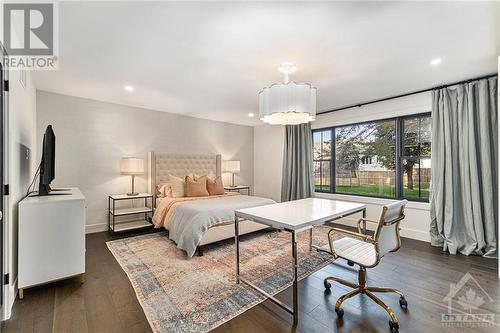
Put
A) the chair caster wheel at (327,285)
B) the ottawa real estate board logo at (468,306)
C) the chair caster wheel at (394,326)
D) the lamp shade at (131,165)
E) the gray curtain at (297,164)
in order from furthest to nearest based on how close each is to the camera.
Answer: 1. the gray curtain at (297,164)
2. the lamp shade at (131,165)
3. the chair caster wheel at (327,285)
4. the ottawa real estate board logo at (468,306)
5. the chair caster wheel at (394,326)

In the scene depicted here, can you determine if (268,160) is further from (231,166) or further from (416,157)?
(416,157)

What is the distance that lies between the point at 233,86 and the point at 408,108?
118 inches

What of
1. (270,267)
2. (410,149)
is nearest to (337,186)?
(410,149)

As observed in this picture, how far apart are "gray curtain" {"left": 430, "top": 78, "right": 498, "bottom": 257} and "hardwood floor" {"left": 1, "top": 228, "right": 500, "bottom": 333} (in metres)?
0.45

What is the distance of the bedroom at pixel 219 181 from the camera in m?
1.82

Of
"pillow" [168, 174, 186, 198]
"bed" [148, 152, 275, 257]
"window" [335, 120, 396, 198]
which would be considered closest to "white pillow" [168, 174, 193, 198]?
"pillow" [168, 174, 186, 198]

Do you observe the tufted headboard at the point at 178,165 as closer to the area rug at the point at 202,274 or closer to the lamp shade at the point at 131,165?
the lamp shade at the point at 131,165

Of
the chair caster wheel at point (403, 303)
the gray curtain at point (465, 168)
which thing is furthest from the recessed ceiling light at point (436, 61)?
the chair caster wheel at point (403, 303)

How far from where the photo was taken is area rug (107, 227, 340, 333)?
1851 millimetres

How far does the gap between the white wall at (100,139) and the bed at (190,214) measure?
0.91 ft

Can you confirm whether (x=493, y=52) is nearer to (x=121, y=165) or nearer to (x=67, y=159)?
(x=121, y=165)

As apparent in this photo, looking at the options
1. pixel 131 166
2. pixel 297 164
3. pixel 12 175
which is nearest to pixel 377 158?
pixel 297 164

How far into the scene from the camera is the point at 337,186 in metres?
4.92

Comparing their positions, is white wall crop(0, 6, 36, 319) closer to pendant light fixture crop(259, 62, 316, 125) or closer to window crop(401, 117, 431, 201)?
pendant light fixture crop(259, 62, 316, 125)
